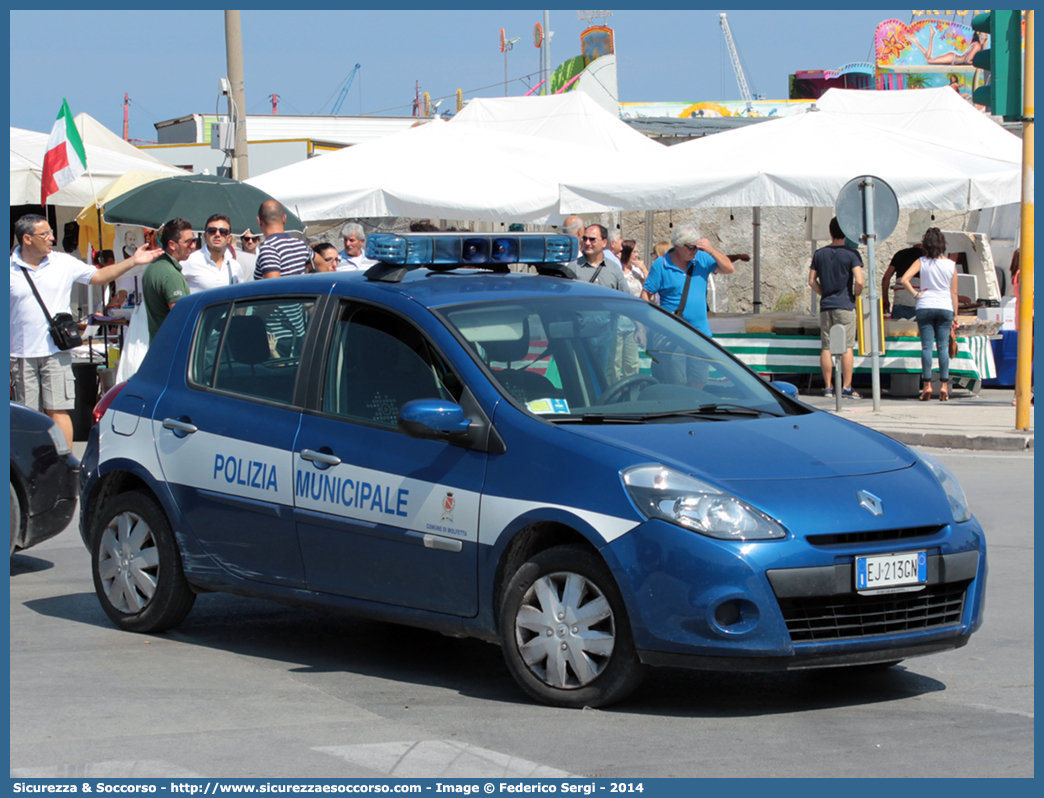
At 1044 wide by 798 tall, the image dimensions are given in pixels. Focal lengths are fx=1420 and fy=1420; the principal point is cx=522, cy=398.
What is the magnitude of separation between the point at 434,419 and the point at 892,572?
5.52 ft

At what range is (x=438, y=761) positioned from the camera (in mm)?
4363

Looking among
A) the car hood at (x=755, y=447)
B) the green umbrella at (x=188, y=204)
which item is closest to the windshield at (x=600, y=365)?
the car hood at (x=755, y=447)

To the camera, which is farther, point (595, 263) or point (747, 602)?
point (595, 263)

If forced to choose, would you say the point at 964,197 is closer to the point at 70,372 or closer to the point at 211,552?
the point at 70,372

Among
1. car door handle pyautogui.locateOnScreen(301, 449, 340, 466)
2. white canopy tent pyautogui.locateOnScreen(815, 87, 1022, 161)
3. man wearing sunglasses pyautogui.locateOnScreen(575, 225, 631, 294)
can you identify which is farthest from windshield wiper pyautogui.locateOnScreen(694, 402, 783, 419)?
white canopy tent pyautogui.locateOnScreen(815, 87, 1022, 161)

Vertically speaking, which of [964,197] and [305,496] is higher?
[964,197]

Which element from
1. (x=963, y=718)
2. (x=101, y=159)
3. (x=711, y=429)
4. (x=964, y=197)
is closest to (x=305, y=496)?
(x=711, y=429)

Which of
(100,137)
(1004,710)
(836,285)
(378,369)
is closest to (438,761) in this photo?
(378,369)

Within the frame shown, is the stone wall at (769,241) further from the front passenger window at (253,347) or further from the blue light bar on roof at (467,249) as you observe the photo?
the front passenger window at (253,347)

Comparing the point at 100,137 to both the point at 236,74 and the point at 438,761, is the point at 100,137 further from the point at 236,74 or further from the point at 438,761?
the point at 438,761

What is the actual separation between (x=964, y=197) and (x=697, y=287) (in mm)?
5518

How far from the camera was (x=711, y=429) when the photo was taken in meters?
5.21

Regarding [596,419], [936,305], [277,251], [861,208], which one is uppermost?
[861,208]

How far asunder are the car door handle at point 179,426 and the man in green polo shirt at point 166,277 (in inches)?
149
